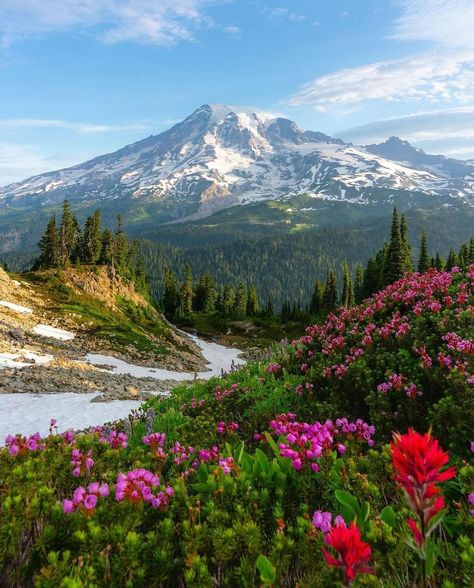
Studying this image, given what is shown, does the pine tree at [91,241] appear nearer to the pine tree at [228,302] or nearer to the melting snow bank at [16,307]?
the pine tree at [228,302]

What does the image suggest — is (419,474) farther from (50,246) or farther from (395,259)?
(50,246)

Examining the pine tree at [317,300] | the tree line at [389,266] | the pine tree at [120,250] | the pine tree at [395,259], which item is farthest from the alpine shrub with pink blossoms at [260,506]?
the pine tree at [317,300]

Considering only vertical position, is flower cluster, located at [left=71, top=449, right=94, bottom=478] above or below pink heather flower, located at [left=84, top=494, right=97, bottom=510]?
below

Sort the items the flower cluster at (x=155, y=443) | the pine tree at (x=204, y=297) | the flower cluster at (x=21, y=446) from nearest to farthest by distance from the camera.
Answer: the flower cluster at (x=21, y=446), the flower cluster at (x=155, y=443), the pine tree at (x=204, y=297)

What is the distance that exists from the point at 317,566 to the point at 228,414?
5.64m

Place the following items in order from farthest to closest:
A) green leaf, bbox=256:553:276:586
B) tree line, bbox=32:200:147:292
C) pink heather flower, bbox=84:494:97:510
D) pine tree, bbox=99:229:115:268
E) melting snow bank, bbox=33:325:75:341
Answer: pine tree, bbox=99:229:115:268 → tree line, bbox=32:200:147:292 → melting snow bank, bbox=33:325:75:341 → pink heather flower, bbox=84:494:97:510 → green leaf, bbox=256:553:276:586

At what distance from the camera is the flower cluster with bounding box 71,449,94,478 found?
3.92 metres

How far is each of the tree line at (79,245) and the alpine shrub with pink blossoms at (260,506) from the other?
76556mm

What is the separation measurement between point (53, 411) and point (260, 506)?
14.9 metres

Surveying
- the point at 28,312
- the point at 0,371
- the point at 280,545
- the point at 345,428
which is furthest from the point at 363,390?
the point at 28,312

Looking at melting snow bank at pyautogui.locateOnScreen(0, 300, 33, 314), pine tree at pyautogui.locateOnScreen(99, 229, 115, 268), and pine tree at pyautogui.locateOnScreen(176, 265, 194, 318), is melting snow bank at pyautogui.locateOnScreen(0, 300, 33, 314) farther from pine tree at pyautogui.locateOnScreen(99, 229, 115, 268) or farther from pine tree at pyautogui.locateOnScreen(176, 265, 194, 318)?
pine tree at pyautogui.locateOnScreen(176, 265, 194, 318)

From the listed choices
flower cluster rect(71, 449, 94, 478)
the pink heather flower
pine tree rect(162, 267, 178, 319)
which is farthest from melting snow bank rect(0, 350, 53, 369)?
pine tree rect(162, 267, 178, 319)

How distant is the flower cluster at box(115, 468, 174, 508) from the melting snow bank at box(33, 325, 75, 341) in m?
36.9

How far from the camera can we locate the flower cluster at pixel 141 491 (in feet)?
10.1
